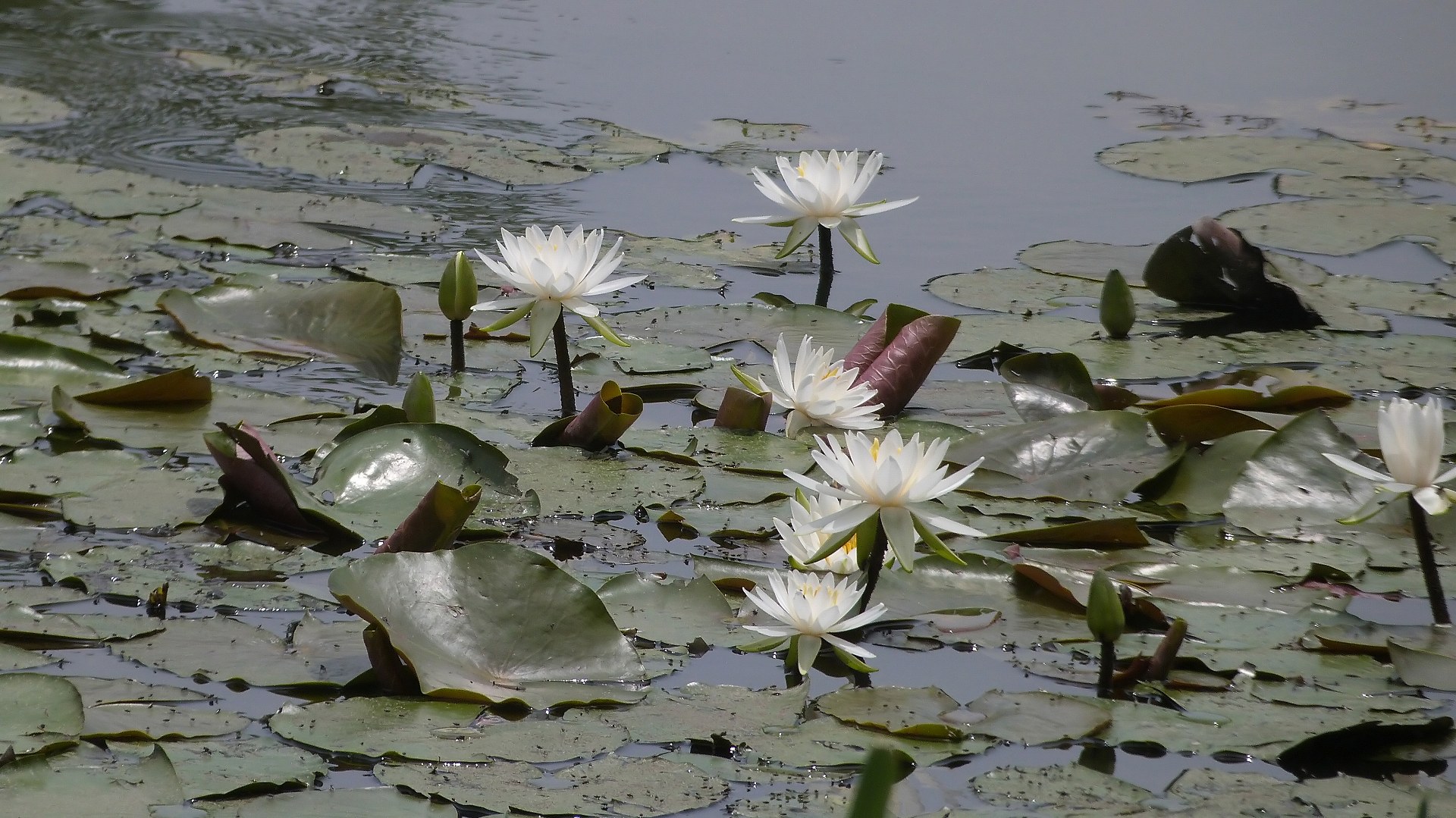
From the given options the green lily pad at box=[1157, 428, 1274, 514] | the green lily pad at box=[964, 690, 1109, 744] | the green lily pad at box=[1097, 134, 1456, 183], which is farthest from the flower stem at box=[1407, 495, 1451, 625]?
the green lily pad at box=[1097, 134, 1456, 183]

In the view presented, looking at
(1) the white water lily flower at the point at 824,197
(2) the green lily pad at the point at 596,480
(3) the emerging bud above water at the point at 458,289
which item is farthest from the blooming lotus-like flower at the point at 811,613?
(1) the white water lily flower at the point at 824,197

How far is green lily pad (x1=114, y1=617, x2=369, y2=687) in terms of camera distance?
1728 millimetres

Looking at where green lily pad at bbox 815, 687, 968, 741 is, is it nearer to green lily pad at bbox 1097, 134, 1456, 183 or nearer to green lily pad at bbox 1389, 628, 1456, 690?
green lily pad at bbox 1389, 628, 1456, 690

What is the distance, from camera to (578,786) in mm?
1525

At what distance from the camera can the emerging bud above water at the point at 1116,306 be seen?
10.6 feet

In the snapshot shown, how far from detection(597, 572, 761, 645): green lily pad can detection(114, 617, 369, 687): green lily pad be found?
362 mm

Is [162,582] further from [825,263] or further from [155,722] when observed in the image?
[825,263]

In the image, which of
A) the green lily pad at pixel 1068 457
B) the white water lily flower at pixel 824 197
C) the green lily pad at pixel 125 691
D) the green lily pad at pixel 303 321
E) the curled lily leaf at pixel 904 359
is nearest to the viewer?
the green lily pad at pixel 125 691

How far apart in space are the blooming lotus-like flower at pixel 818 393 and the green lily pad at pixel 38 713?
1156 millimetres

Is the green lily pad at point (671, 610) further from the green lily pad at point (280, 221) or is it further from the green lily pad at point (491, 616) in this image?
the green lily pad at point (280, 221)

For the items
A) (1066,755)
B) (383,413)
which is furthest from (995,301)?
(1066,755)

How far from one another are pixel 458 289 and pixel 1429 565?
1.83 metres

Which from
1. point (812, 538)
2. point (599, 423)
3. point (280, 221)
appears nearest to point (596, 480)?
point (599, 423)

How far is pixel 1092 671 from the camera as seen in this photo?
1882mm
